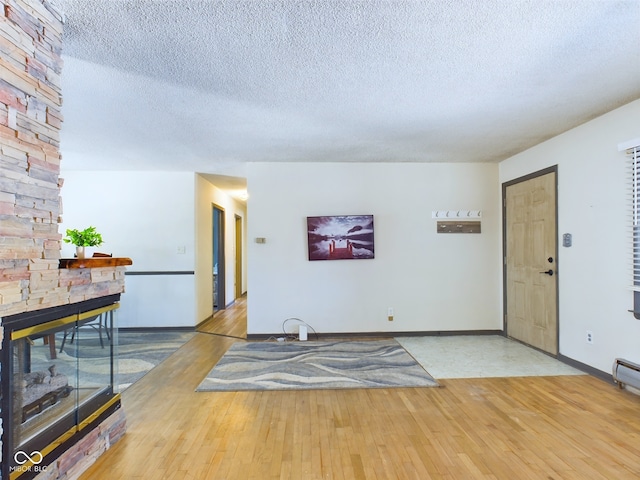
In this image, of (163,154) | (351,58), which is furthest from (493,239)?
(163,154)

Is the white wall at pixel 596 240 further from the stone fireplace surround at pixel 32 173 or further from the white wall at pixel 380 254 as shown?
the stone fireplace surround at pixel 32 173

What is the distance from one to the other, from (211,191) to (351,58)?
169 inches

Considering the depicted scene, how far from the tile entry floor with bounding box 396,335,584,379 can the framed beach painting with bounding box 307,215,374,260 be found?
135cm

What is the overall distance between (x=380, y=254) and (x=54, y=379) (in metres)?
3.64

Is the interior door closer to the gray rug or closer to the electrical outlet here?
the electrical outlet

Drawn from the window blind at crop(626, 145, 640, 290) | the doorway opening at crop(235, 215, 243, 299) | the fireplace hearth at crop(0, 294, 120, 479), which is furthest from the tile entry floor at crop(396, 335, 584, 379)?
the doorway opening at crop(235, 215, 243, 299)

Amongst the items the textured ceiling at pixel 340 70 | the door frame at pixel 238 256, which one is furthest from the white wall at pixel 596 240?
the door frame at pixel 238 256

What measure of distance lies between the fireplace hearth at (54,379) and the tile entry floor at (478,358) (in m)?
2.71

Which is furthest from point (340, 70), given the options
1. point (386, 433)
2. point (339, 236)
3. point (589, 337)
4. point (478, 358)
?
point (589, 337)

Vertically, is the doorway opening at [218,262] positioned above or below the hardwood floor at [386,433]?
above

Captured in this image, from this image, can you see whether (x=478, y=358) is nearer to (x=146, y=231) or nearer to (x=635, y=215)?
(x=635, y=215)

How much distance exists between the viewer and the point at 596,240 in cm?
305

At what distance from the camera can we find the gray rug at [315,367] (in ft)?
9.58

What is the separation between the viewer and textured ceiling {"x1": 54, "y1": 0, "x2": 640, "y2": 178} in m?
1.66
